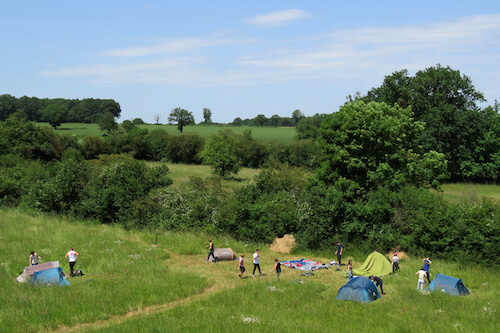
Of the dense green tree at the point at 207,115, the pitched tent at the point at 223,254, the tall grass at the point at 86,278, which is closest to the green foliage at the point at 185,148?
the tall grass at the point at 86,278

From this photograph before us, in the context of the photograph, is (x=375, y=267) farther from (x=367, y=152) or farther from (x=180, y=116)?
(x=180, y=116)

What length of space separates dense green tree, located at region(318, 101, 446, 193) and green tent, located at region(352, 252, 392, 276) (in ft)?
25.8

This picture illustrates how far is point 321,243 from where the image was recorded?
30.1m

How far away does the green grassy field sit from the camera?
15.6 m

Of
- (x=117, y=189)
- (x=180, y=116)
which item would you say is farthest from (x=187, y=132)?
(x=117, y=189)

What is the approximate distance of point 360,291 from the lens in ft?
61.3

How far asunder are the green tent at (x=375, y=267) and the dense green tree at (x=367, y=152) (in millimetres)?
7878

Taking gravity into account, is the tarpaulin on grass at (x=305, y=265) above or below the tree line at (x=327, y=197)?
below

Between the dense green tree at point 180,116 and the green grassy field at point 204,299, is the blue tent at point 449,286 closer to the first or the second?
the green grassy field at point 204,299

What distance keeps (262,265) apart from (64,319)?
12603mm

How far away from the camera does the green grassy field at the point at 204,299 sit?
616 inches

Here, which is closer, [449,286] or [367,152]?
[449,286]

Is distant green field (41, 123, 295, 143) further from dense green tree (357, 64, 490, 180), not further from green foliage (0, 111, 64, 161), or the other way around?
dense green tree (357, 64, 490, 180)

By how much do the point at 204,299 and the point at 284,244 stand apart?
12.4 metres
